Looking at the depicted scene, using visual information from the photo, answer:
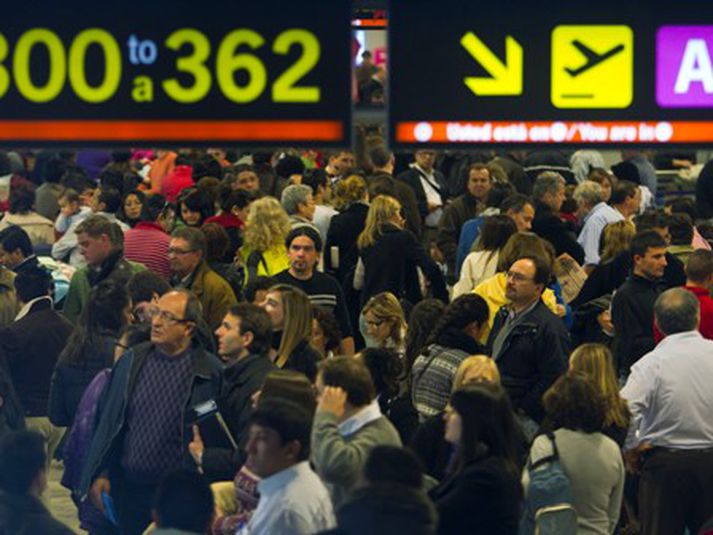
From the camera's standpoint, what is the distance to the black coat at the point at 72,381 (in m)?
12.3

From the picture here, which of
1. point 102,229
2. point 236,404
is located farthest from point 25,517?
point 102,229

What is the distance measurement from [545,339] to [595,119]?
100 inches

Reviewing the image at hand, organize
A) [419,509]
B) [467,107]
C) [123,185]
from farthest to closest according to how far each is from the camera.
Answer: [123,185] → [467,107] → [419,509]

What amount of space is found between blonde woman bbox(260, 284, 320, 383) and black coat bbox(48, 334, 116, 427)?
1.18 meters

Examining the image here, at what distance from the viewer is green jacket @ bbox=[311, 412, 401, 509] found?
30.0ft

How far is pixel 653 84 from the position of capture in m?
9.66

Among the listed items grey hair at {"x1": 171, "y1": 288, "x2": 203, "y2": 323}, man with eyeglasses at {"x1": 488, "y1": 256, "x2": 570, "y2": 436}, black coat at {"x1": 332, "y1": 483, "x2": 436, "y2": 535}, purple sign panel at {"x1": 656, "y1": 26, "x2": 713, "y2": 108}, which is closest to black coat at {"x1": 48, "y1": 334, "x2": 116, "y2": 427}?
grey hair at {"x1": 171, "y1": 288, "x2": 203, "y2": 323}

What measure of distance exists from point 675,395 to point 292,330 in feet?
7.01

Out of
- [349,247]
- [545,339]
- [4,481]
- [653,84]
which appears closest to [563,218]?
[349,247]

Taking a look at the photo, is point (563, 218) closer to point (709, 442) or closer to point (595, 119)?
point (709, 442)

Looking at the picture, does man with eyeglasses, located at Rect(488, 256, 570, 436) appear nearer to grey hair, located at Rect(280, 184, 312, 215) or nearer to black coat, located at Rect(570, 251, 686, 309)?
black coat, located at Rect(570, 251, 686, 309)

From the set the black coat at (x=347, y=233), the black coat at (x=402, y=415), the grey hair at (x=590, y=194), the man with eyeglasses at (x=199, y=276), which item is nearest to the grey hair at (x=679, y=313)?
the black coat at (x=402, y=415)

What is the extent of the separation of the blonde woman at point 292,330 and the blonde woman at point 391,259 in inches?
153

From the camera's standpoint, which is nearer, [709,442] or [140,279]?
[709,442]
